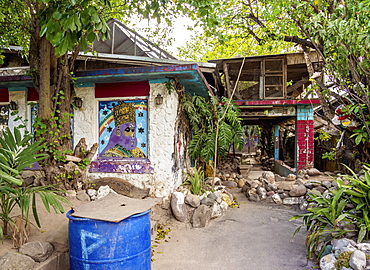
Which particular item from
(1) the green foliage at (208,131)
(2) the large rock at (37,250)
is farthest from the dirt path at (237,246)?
(1) the green foliage at (208,131)

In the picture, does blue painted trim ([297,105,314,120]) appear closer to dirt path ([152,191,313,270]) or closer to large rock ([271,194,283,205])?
large rock ([271,194,283,205])

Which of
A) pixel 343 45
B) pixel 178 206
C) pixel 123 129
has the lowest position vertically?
pixel 178 206

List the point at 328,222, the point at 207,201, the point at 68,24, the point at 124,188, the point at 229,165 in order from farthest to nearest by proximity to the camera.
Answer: the point at 229,165
the point at 207,201
the point at 124,188
the point at 328,222
the point at 68,24

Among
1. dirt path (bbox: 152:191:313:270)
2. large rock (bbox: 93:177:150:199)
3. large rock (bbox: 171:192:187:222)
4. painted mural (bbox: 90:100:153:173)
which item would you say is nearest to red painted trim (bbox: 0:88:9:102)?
painted mural (bbox: 90:100:153:173)

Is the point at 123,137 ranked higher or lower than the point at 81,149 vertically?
higher

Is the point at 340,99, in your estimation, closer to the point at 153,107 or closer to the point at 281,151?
the point at 153,107

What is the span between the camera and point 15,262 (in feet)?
8.77

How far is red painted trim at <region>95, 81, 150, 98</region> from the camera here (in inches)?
215

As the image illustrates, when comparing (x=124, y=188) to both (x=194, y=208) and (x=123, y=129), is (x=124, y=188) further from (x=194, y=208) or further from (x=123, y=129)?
(x=194, y=208)

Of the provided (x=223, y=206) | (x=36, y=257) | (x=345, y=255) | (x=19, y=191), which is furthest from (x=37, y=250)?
(x=223, y=206)

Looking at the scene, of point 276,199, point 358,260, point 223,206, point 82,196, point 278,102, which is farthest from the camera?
point 278,102

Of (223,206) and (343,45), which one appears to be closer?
(343,45)

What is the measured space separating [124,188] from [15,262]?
2.66 metres

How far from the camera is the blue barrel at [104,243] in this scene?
9.02 ft
